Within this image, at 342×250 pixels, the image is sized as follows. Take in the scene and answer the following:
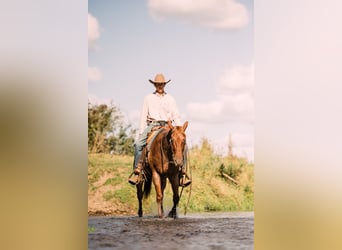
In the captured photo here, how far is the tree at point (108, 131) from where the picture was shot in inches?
177

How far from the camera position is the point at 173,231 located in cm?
447

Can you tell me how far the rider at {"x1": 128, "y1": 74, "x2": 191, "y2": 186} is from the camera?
4.56 metres

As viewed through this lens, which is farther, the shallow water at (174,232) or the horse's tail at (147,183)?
the horse's tail at (147,183)

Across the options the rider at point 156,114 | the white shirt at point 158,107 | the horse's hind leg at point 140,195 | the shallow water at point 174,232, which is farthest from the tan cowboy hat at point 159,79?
the shallow water at point 174,232

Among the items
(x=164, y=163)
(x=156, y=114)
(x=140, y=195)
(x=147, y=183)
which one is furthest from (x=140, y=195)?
(x=156, y=114)

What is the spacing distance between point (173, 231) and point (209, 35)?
1804 mm

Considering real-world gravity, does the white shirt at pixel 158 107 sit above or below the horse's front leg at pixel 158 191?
above

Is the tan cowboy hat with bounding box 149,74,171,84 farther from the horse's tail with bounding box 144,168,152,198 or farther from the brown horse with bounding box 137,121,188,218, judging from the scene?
the horse's tail with bounding box 144,168,152,198

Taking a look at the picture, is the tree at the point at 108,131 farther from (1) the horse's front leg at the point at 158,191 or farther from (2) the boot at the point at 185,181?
(2) the boot at the point at 185,181

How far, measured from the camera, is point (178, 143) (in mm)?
4484

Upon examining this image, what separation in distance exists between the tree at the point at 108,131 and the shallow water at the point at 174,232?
2.05ft
